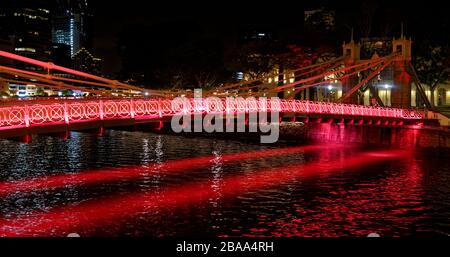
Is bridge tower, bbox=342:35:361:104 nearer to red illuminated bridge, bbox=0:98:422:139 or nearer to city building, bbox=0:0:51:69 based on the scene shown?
red illuminated bridge, bbox=0:98:422:139

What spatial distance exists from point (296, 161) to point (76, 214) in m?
19.9

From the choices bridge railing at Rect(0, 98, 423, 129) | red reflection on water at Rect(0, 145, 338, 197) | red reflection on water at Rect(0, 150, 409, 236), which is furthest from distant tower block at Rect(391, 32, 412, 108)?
red reflection on water at Rect(0, 150, 409, 236)

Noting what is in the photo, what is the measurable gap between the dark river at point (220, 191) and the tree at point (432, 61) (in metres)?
20.6

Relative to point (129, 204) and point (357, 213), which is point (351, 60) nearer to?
point (357, 213)

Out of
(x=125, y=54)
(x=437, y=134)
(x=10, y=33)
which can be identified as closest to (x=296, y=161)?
(x=437, y=134)

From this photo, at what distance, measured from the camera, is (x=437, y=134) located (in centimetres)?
4956

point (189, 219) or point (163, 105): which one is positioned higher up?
point (163, 105)

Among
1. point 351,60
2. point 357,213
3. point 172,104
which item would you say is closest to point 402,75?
point 351,60

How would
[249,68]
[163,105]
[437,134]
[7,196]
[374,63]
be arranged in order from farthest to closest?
[249,68], [374,63], [437,134], [163,105], [7,196]

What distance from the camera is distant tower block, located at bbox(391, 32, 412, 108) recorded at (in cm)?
5859

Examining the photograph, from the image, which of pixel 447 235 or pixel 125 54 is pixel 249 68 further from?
pixel 447 235

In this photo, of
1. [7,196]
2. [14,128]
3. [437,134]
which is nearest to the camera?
[14,128]

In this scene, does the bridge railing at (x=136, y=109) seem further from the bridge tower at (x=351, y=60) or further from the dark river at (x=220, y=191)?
the bridge tower at (x=351, y=60)

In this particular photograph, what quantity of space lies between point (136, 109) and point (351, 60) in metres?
31.6
